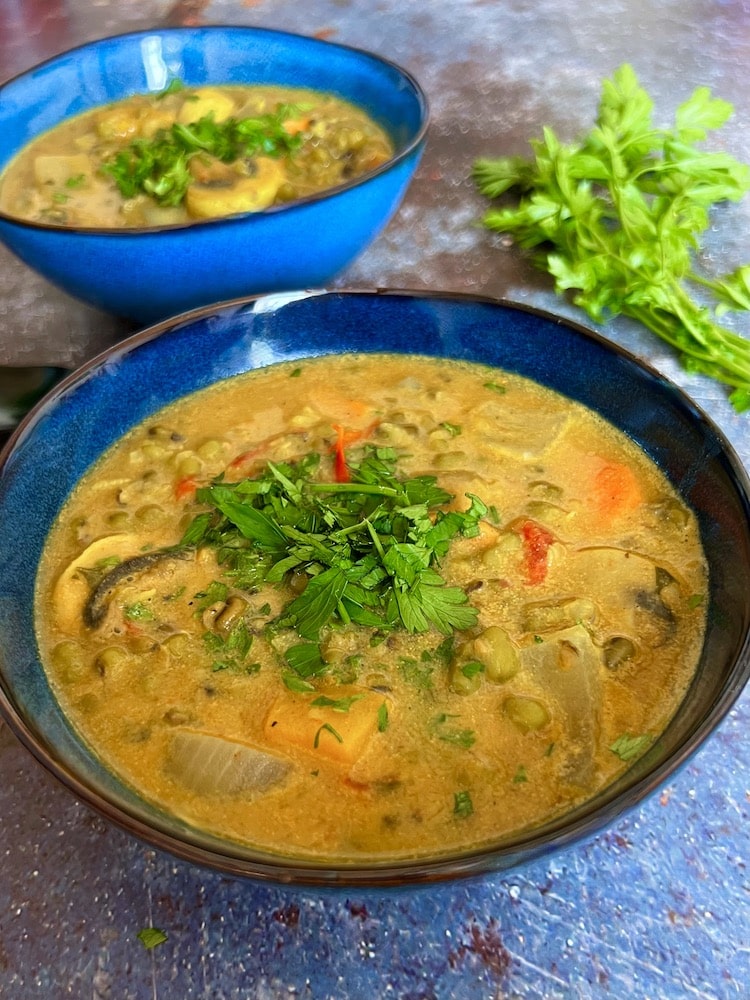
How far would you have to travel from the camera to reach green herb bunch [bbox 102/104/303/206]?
2439 mm

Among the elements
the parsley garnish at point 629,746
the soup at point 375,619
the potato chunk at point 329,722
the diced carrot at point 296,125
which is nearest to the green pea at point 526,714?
the soup at point 375,619

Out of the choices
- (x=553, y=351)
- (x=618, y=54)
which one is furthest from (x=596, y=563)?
(x=618, y=54)

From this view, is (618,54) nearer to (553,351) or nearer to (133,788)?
(553,351)

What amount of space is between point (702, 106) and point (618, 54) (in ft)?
4.81

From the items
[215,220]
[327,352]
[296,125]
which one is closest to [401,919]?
[327,352]

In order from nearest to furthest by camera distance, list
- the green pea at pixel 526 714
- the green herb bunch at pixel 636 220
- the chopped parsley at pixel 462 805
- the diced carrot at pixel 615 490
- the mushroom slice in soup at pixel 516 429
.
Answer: the chopped parsley at pixel 462 805 → the green pea at pixel 526 714 → the diced carrot at pixel 615 490 → the mushroom slice in soup at pixel 516 429 → the green herb bunch at pixel 636 220

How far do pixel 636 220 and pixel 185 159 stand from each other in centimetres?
134

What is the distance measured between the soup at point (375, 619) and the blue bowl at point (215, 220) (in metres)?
0.39

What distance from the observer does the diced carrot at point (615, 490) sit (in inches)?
70.9

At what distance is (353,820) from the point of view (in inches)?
52.4

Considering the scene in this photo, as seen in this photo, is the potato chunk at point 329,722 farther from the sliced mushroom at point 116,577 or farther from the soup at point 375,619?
the sliced mushroom at point 116,577

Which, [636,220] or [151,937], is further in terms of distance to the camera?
[636,220]

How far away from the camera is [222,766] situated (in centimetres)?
139

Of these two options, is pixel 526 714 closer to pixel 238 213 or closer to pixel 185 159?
pixel 238 213
